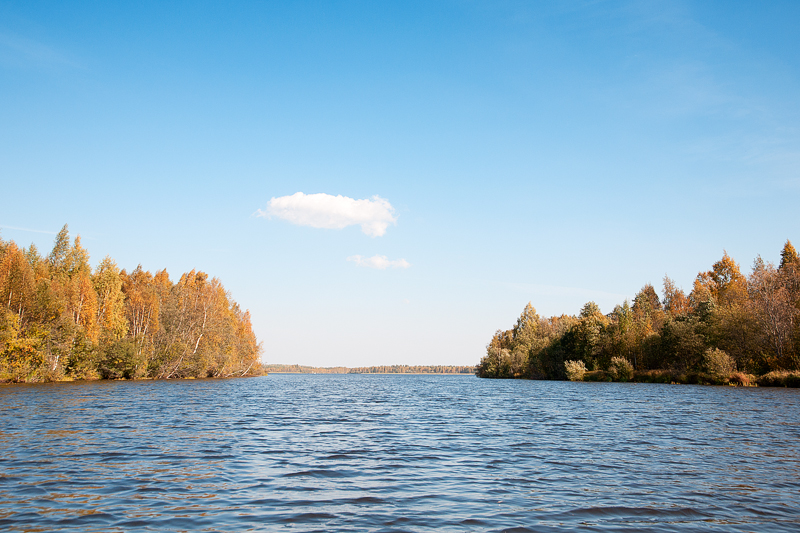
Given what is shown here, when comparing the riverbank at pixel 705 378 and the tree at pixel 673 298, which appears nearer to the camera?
the riverbank at pixel 705 378

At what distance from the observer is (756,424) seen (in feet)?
80.7

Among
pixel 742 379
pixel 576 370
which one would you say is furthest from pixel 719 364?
pixel 576 370

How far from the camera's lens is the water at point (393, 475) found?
9.59m

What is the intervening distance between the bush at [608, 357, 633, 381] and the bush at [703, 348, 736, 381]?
2011 centimetres

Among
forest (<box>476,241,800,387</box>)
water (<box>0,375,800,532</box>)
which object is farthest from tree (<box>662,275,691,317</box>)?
water (<box>0,375,800,532</box>)

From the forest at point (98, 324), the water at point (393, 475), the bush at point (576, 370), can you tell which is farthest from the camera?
the bush at point (576, 370)

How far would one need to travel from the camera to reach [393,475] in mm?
13695

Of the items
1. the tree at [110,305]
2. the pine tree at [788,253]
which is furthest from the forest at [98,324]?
the pine tree at [788,253]

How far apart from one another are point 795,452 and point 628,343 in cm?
7958

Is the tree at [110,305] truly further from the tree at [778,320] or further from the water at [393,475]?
the tree at [778,320]

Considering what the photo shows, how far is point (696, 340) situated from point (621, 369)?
15890 millimetres

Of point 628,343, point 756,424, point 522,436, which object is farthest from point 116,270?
point 628,343

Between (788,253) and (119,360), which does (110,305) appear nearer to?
(119,360)

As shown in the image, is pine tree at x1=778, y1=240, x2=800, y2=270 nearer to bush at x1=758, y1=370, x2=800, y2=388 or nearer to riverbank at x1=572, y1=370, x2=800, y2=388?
riverbank at x1=572, y1=370, x2=800, y2=388
